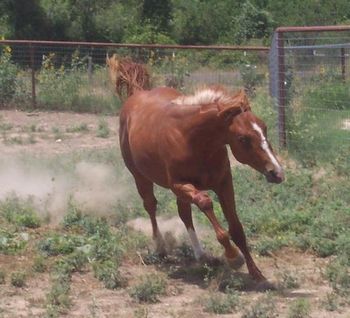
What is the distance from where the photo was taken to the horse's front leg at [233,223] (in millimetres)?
7507

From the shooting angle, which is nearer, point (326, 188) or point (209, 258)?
point (209, 258)

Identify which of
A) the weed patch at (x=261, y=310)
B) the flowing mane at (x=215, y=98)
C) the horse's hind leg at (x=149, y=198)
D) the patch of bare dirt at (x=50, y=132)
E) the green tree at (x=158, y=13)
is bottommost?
the patch of bare dirt at (x=50, y=132)

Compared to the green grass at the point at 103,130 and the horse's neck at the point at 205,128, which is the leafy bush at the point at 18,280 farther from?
the green grass at the point at 103,130

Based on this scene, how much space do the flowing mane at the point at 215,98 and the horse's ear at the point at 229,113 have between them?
53mm

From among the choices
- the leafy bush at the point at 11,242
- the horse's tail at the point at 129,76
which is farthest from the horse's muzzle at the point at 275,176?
the horse's tail at the point at 129,76

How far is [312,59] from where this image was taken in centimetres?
1307

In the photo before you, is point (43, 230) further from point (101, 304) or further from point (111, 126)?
point (111, 126)

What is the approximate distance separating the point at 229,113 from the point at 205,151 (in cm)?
39

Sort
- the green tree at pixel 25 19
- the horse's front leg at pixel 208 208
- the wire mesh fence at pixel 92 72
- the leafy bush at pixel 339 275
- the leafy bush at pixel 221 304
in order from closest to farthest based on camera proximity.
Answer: the leafy bush at pixel 221 304 → the leafy bush at pixel 339 275 → the horse's front leg at pixel 208 208 → the wire mesh fence at pixel 92 72 → the green tree at pixel 25 19

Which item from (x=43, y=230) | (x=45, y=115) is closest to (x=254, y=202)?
(x=43, y=230)

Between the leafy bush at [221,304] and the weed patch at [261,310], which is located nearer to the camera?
the weed patch at [261,310]

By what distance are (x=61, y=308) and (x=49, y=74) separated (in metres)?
14.4

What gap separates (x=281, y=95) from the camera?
43.2ft

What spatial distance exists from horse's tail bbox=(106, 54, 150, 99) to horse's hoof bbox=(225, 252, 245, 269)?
261cm
